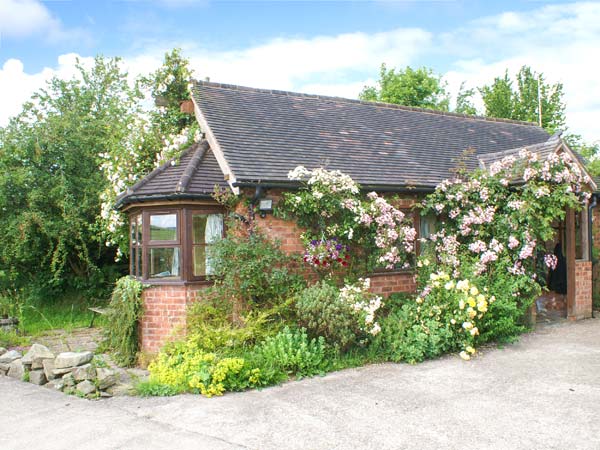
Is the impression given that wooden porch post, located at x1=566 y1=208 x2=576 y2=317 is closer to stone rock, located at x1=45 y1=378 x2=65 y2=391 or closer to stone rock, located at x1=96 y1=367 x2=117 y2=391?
stone rock, located at x1=96 y1=367 x2=117 y2=391

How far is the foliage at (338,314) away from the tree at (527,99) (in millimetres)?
22524

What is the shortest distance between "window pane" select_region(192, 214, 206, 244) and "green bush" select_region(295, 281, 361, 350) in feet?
A: 7.21

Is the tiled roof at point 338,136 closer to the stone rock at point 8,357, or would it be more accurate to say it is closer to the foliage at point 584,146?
the stone rock at point 8,357

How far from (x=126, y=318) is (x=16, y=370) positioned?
1872 millimetres

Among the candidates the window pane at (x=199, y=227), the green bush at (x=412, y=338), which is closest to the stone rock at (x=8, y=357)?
the window pane at (x=199, y=227)

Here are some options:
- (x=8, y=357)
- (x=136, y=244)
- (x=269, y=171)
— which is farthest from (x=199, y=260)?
(x=8, y=357)

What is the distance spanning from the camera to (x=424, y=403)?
6086 mm

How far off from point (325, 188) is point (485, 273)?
3521 millimetres

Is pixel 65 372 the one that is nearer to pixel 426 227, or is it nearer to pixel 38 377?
pixel 38 377

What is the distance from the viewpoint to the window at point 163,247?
29.8 feet

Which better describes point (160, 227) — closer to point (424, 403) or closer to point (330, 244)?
point (330, 244)

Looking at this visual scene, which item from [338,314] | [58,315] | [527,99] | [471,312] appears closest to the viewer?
[338,314]

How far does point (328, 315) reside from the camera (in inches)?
308

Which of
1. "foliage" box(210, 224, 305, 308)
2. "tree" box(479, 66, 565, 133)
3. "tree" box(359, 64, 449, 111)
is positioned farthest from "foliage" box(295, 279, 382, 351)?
"tree" box(359, 64, 449, 111)
